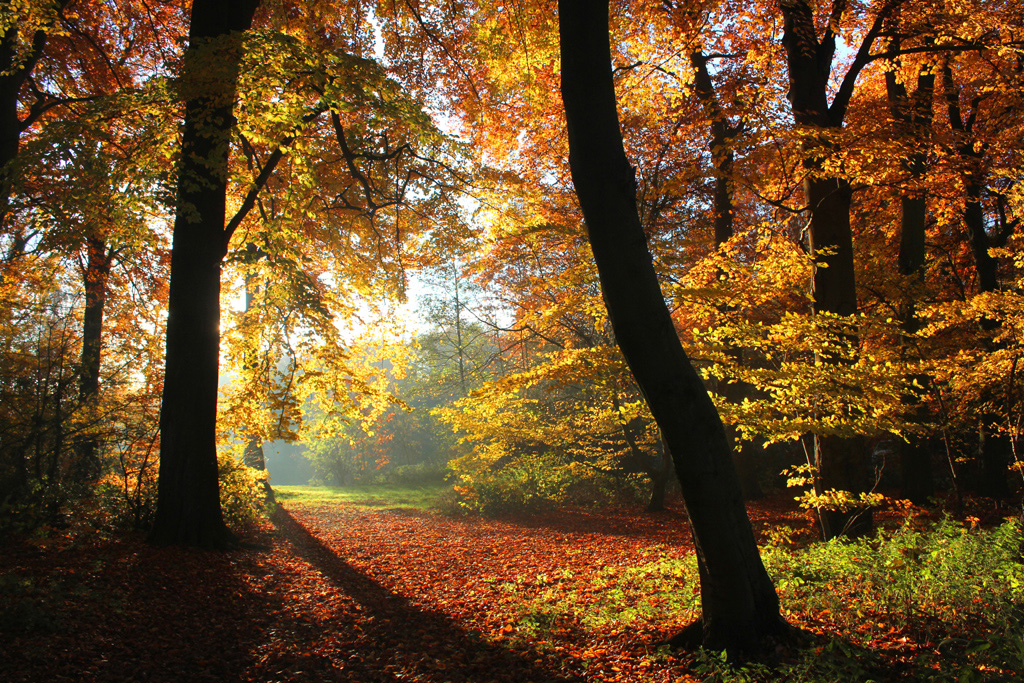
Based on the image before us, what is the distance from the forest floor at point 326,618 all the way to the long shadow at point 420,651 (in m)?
0.02

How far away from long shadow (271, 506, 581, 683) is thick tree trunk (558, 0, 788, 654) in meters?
1.28

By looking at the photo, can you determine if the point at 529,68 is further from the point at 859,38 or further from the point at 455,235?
the point at 859,38

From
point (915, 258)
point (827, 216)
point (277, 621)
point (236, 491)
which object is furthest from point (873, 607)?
point (236, 491)

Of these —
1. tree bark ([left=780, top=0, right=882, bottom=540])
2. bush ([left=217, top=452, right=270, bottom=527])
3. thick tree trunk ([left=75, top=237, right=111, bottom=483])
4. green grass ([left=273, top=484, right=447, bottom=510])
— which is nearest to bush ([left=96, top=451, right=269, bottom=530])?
bush ([left=217, top=452, right=270, bottom=527])

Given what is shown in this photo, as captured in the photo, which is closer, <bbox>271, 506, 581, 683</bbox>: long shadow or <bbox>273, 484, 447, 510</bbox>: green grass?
<bbox>271, 506, 581, 683</bbox>: long shadow

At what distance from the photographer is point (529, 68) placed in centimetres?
676

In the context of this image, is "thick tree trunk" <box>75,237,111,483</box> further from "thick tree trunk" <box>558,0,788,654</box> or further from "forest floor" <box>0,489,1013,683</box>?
"thick tree trunk" <box>558,0,788,654</box>

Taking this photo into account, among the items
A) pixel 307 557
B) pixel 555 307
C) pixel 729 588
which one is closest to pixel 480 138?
pixel 555 307

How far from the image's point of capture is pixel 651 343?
341 centimetres

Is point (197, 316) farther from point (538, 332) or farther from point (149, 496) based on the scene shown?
point (538, 332)

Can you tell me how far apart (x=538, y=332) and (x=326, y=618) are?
7942mm

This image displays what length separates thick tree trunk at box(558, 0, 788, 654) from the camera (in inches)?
134

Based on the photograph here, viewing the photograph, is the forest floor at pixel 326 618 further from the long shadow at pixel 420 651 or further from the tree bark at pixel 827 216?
the tree bark at pixel 827 216

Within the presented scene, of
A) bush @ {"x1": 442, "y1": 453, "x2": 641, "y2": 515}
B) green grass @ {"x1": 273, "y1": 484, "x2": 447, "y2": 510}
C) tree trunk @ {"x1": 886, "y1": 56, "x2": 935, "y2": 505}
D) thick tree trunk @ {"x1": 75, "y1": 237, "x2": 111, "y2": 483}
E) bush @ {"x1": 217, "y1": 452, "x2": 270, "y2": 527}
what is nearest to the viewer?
thick tree trunk @ {"x1": 75, "y1": 237, "x2": 111, "y2": 483}
